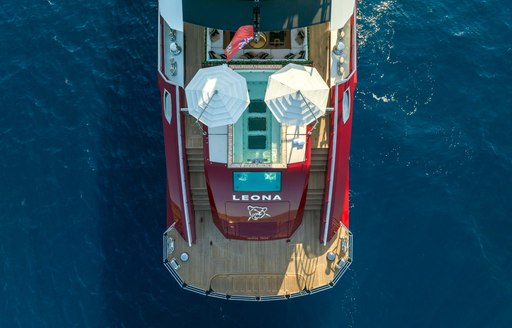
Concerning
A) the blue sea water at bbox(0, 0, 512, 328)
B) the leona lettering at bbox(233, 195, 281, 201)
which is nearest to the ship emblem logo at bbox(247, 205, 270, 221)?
the leona lettering at bbox(233, 195, 281, 201)

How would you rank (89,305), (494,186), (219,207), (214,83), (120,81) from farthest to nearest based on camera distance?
(120,81) < (494,186) < (89,305) < (219,207) < (214,83)

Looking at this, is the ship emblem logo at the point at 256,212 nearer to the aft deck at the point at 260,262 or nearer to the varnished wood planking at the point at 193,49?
the aft deck at the point at 260,262

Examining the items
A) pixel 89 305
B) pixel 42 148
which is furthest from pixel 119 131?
pixel 89 305

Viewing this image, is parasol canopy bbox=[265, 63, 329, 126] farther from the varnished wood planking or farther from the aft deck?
the aft deck

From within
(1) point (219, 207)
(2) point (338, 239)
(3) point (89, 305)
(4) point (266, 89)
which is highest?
(4) point (266, 89)

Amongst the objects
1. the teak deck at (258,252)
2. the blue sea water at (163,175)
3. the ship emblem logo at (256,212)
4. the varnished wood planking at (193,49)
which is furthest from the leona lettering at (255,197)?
the blue sea water at (163,175)

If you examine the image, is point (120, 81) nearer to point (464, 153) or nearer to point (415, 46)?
point (415, 46)
